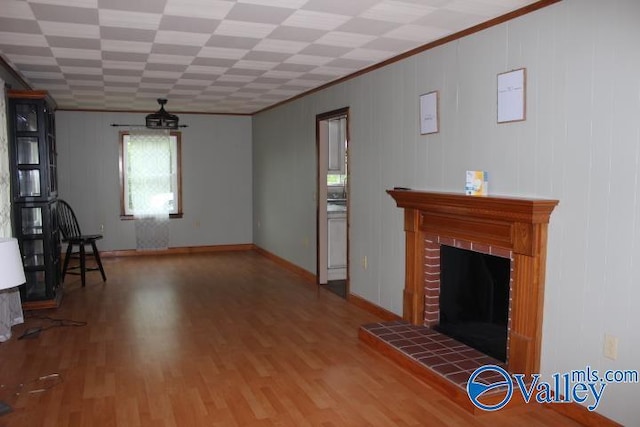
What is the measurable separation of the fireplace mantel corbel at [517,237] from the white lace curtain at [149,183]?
5.80m

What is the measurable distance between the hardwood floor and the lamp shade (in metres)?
0.81

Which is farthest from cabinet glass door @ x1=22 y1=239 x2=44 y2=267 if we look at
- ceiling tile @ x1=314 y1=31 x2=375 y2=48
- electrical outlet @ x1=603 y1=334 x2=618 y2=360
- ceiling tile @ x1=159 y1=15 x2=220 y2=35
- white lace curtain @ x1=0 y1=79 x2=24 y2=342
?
electrical outlet @ x1=603 y1=334 x2=618 y2=360

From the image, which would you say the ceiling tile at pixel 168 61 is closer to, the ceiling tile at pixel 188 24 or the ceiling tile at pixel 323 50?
the ceiling tile at pixel 188 24

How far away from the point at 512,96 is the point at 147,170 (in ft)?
21.6

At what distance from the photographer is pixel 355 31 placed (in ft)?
11.9

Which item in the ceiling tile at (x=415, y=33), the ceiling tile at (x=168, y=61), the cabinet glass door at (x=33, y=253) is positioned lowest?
the cabinet glass door at (x=33, y=253)

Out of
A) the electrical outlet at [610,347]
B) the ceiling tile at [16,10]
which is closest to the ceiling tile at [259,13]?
the ceiling tile at [16,10]

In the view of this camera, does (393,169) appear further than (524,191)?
Yes

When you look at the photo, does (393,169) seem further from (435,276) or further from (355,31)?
(355,31)

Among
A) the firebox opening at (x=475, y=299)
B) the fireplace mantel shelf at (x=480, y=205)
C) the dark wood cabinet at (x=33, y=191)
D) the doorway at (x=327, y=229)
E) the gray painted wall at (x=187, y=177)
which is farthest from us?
the gray painted wall at (x=187, y=177)

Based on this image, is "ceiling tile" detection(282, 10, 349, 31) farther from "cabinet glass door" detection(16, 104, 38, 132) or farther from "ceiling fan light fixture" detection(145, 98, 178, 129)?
"ceiling fan light fixture" detection(145, 98, 178, 129)

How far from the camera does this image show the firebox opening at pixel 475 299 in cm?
352

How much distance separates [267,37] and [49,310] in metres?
3.46

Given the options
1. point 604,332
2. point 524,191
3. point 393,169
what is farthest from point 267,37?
point 604,332
